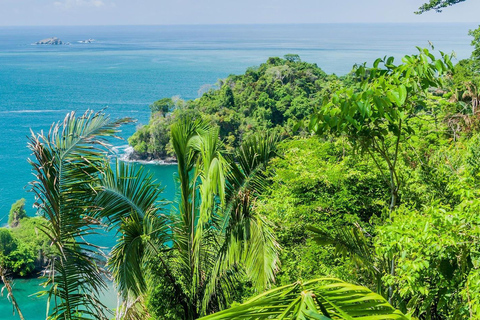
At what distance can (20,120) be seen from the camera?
50781 millimetres

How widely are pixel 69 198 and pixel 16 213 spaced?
26.3m

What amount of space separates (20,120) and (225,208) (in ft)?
173

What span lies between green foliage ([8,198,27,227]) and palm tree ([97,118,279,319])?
25.0m

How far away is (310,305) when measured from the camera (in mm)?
912

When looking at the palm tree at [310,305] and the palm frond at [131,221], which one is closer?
the palm tree at [310,305]

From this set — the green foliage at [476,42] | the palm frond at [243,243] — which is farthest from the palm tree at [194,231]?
the green foliage at [476,42]

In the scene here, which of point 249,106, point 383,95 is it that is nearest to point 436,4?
point 383,95

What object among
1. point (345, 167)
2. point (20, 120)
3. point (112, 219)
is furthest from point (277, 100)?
point (112, 219)

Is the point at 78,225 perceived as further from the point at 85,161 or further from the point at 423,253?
the point at 423,253

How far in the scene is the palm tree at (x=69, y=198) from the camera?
3.14m

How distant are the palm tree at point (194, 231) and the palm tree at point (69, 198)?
452 millimetres

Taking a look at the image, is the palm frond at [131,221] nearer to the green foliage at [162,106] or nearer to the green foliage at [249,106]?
the green foliage at [249,106]

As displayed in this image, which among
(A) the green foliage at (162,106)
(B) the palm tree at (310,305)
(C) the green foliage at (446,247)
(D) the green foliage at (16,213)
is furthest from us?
(A) the green foliage at (162,106)

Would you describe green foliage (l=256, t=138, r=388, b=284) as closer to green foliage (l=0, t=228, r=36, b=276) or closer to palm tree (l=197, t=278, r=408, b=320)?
palm tree (l=197, t=278, r=408, b=320)
